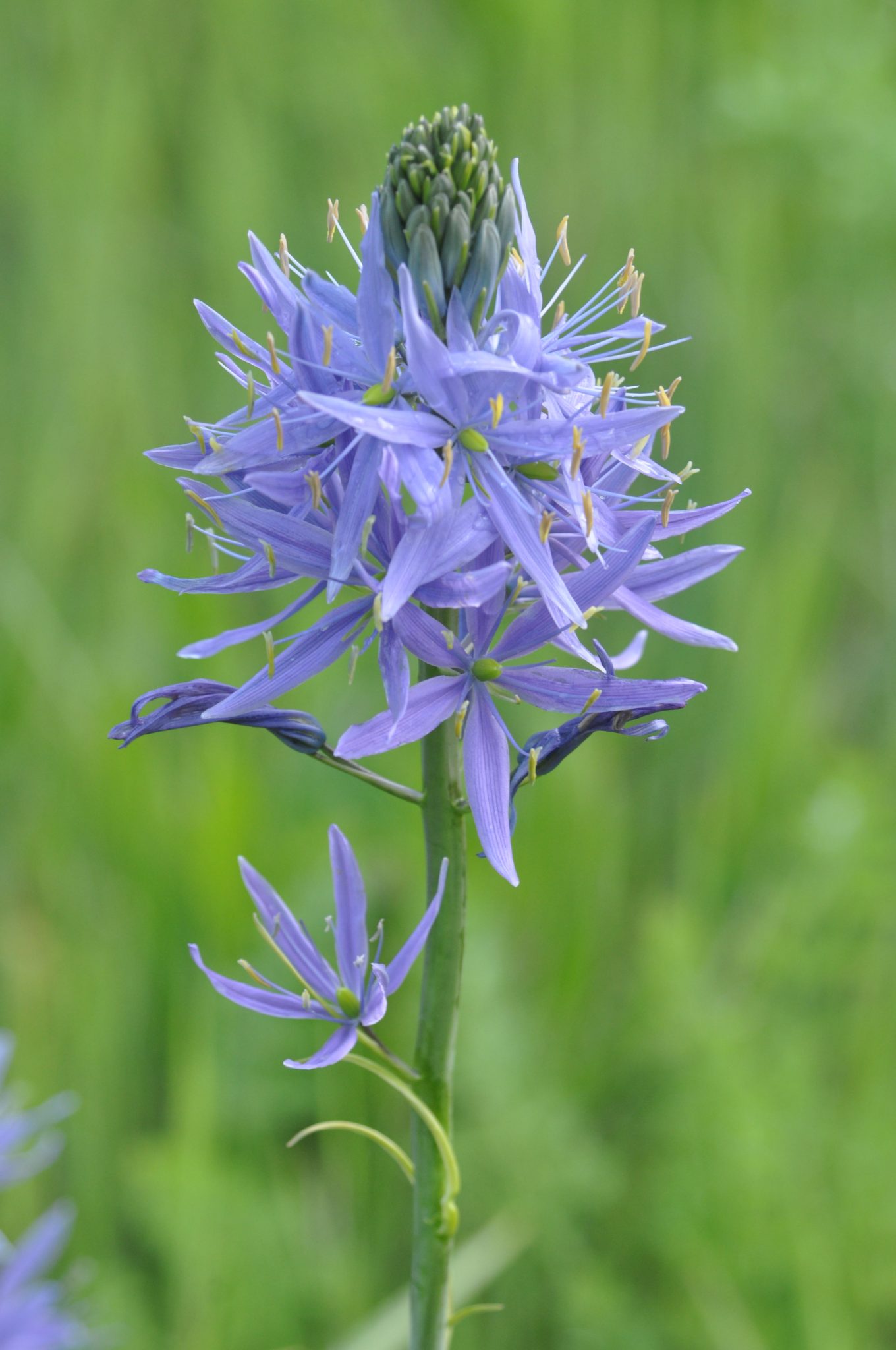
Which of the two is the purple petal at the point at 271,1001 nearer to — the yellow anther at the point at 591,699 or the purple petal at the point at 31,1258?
the yellow anther at the point at 591,699

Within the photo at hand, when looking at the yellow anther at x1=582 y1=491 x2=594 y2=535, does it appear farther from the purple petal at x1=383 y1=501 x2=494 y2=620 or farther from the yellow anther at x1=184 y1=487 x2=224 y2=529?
the yellow anther at x1=184 y1=487 x2=224 y2=529

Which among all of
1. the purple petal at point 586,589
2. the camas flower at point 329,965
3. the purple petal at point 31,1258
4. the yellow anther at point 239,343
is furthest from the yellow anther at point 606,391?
the purple petal at point 31,1258

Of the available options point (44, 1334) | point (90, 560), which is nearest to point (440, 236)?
point (44, 1334)

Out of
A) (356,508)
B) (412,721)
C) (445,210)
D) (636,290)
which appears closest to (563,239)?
(636,290)

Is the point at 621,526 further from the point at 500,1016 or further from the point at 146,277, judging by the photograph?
the point at 146,277

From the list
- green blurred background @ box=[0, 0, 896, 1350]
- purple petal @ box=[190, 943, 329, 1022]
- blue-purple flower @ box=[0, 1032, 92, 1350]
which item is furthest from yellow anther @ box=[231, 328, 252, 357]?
green blurred background @ box=[0, 0, 896, 1350]

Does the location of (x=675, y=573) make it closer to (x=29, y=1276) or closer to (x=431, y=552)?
(x=431, y=552)
